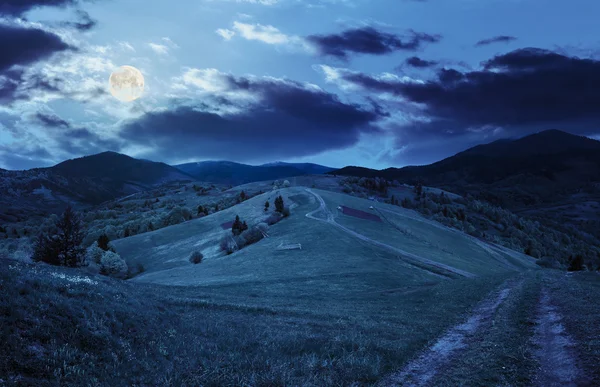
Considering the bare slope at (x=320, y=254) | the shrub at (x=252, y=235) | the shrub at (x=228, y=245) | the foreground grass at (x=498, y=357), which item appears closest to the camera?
the foreground grass at (x=498, y=357)

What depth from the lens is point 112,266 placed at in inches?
2547

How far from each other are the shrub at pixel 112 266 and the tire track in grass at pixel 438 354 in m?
60.2

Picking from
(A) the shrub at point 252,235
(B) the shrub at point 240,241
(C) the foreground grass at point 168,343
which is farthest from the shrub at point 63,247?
(C) the foreground grass at point 168,343

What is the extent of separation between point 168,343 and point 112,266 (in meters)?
58.2

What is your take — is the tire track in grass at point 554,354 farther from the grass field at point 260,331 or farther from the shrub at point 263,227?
the shrub at point 263,227

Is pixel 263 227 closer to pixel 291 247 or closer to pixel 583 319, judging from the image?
pixel 291 247

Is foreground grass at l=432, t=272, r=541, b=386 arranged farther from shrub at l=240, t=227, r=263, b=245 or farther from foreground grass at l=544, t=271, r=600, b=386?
shrub at l=240, t=227, r=263, b=245

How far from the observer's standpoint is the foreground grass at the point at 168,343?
1041 cm

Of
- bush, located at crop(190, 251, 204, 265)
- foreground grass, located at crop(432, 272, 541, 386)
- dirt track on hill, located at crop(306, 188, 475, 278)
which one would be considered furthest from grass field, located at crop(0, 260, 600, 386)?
bush, located at crop(190, 251, 204, 265)

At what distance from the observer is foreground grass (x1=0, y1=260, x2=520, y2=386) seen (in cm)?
1041

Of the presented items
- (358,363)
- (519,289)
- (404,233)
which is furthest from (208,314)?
(404,233)

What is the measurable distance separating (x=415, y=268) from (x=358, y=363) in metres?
40.1

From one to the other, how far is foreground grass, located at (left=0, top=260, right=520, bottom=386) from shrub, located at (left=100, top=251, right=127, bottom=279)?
49.3 m

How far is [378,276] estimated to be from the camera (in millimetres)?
42781
